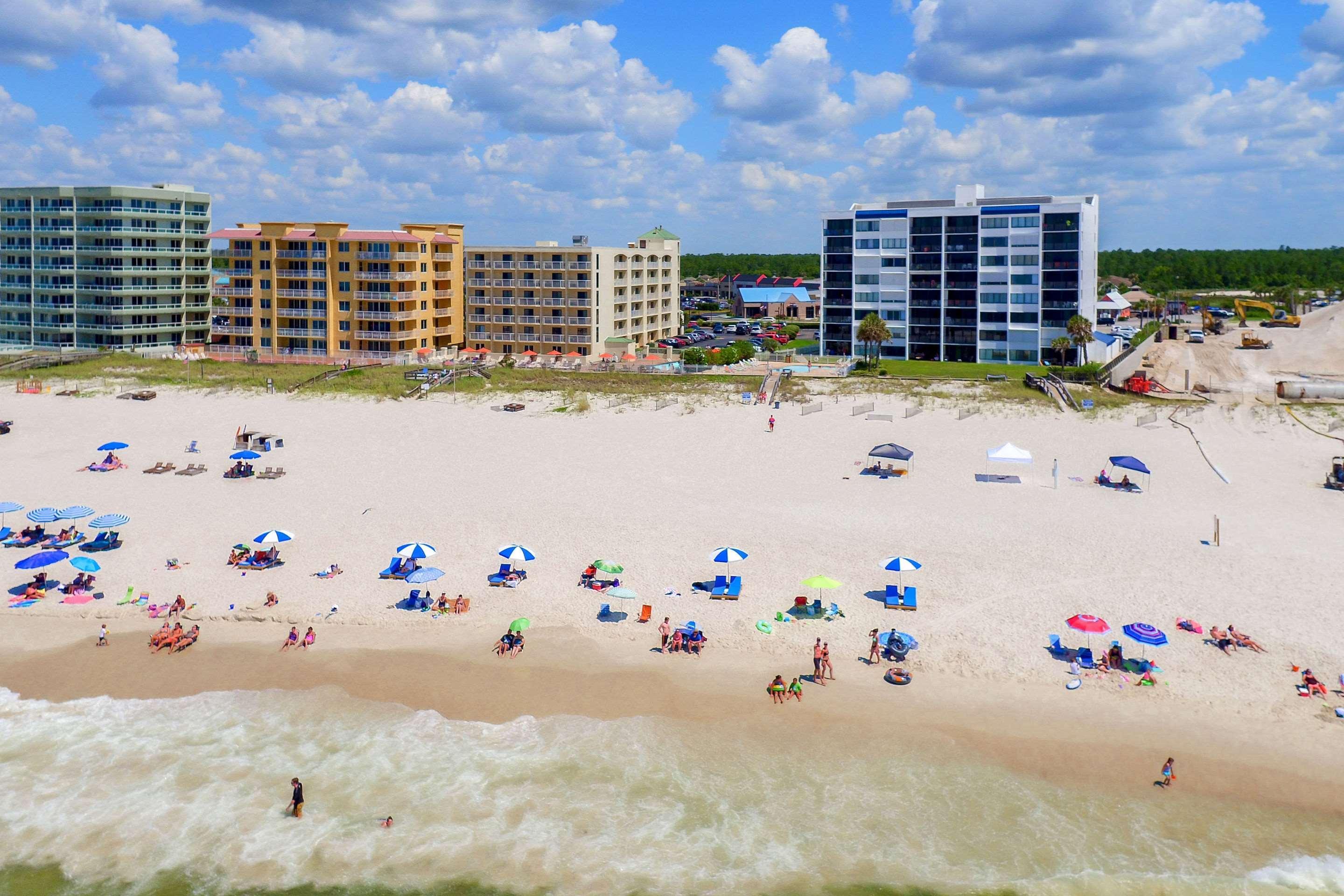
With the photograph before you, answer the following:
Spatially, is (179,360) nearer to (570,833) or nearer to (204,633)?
(204,633)

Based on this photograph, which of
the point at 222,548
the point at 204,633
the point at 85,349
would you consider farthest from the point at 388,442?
the point at 85,349

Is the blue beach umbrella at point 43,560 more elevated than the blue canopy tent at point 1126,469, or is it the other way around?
the blue canopy tent at point 1126,469

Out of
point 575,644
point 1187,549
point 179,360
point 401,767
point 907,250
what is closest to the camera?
point 401,767

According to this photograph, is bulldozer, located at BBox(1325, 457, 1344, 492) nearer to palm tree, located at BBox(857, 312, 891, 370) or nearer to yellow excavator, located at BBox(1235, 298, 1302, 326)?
palm tree, located at BBox(857, 312, 891, 370)

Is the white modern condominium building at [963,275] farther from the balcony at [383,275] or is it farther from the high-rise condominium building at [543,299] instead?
the balcony at [383,275]

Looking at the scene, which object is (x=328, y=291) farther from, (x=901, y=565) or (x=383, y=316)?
(x=901, y=565)

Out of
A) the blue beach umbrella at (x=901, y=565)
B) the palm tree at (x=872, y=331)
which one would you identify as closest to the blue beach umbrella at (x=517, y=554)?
the blue beach umbrella at (x=901, y=565)

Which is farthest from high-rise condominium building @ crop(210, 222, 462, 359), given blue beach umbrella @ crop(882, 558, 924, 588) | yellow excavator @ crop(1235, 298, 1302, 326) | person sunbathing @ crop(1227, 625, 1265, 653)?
yellow excavator @ crop(1235, 298, 1302, 326)
